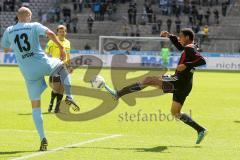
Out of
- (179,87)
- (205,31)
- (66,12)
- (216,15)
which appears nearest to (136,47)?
(205,31)

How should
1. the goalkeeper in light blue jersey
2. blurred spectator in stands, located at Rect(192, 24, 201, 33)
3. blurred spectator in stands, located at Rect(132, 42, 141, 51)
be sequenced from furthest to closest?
1. blurred spectator in stands, located at Rect(192, 24, 201, 33)
2. blurred spectator in stands, located at Rect(132, 42, 141, 51)
3. the goalkeeper in light blue jersey

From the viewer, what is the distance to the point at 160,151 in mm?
10617

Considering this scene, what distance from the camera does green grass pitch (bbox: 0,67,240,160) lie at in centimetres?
1017

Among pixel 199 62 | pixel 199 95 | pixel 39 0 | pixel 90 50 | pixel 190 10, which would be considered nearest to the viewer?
pixel 199 62

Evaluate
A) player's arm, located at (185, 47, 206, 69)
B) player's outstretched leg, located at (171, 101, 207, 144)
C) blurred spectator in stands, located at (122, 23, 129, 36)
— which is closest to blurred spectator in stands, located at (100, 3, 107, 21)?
blurred spectator in stands, located at (122, 23, 129, 36)

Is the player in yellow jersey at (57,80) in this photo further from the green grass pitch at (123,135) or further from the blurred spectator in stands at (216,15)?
the blurred spectator in stands at (216,15)

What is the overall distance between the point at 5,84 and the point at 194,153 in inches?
729

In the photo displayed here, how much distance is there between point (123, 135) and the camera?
12805mm

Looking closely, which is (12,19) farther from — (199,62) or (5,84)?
(199,62)

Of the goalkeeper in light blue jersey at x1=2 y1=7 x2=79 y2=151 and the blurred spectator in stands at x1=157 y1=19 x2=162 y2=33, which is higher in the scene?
the goalkeeper in light blue jersey at x1=2 y1=7 x2=79 y2=151

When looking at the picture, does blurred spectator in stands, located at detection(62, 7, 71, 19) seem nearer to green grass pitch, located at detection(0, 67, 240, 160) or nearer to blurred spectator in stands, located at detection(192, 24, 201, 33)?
blurred spectator in stands, located at detection(192, 24, 201, 33)

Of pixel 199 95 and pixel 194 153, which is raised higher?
pixel 194 153

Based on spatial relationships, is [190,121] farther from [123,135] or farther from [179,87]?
[123,135]

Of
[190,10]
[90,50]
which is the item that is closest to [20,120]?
[90,50]
